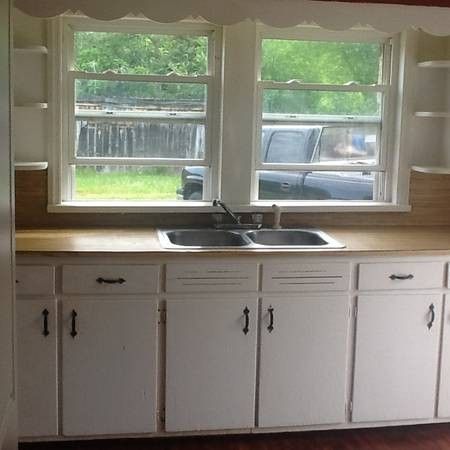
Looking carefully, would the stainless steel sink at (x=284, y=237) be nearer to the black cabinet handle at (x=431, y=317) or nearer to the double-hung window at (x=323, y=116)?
the double-hung window at (x=323, y=116)

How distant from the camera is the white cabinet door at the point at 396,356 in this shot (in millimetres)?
3203

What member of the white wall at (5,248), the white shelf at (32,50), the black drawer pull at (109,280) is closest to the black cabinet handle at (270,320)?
the black drawer pull at (109,280)

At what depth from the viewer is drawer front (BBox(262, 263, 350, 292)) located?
10.2 feet

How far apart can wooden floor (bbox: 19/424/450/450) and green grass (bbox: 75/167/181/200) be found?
1.21 metres

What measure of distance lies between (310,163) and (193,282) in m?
1.09

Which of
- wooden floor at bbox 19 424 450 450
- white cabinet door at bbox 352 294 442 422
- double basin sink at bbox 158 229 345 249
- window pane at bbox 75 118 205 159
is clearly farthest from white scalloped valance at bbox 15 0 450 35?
wooden floor at bbox 19 424 450 450

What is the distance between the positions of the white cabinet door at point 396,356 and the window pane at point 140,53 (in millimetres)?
1444

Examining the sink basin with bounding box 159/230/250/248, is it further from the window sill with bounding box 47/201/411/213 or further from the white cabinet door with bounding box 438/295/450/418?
the white cabinet door with bounding box 438/295/450/418

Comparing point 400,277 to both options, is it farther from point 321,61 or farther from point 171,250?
point 321,61

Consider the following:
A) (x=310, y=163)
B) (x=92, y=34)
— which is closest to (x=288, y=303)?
(x=310, y=163)

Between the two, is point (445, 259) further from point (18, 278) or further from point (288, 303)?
point (18, 278)

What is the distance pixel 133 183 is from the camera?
3.68m

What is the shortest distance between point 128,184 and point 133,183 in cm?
3

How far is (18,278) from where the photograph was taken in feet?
9.72
